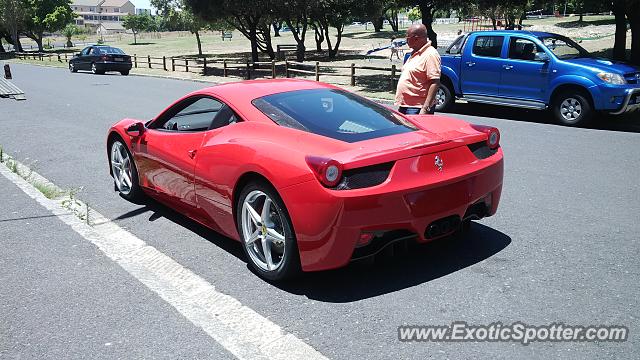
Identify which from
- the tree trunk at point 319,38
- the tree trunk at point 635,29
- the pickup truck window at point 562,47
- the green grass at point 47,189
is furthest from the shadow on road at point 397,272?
the tree trunk at point 319,38

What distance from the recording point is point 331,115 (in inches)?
173

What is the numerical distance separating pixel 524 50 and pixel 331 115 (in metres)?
8.75

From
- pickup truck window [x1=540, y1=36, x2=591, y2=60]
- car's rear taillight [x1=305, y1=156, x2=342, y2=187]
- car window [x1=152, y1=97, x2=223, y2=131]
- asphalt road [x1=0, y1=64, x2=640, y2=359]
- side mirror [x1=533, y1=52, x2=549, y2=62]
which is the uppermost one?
pickup truck window [x1=540, y1=36, x2=591, y2=60]

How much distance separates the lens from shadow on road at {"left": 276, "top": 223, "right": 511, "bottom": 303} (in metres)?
3.90

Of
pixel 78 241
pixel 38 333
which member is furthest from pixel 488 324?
pixel 78 241

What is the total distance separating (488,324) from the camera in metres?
3.38

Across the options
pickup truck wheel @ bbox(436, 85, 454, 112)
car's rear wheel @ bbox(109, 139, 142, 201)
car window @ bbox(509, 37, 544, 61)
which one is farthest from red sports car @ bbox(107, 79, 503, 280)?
pickup truck wheel @ bbox(436, 85, 454, 112)

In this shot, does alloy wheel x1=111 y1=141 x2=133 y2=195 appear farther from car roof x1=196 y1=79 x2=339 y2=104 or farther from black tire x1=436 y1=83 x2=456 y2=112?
black tire x1=436 y1=83 x2=456 y2=112

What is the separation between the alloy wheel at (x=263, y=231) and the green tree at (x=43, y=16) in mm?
76678

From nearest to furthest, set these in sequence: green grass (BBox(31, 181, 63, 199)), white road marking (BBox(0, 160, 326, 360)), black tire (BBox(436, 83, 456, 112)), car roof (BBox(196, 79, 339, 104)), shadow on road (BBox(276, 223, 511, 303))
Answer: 1. white road marking (BBox(0, 160, 326, 360))
2. shadow on road (BBox(276, 223, 511, 303))
3. car roof (BBox(196, 79, 339, 104))
4. green grass (BBox(31, 181, 63, 199))
5. black tire (BBox(436, 83, 456, 112))

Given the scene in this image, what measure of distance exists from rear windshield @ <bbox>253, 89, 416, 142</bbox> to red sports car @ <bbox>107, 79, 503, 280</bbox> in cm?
1

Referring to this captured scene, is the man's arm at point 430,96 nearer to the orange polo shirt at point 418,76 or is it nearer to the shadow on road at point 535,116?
the orange polo shirt at point 418,76

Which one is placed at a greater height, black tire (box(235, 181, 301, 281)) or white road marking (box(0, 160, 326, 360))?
black tire (box(235, 181, 301, 281))

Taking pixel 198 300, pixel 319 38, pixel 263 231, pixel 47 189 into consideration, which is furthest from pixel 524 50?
pixel 319 38
